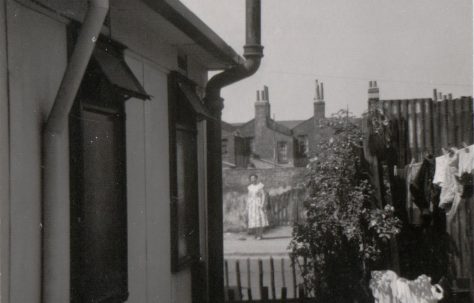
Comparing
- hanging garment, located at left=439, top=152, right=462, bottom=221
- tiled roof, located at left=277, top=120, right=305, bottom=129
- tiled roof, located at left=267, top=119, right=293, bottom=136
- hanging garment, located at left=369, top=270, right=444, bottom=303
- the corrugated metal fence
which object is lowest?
hanging garment, located at left=369, top=270, right=444, bottom=303

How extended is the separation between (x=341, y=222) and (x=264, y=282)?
471 centimetres

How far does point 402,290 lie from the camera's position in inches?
271

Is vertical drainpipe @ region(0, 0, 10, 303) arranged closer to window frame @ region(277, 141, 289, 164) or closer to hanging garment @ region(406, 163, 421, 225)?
hanging garment @ region(406, 163, 421, 225)

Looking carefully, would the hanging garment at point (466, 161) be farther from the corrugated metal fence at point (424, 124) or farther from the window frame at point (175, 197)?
the window frame at point (175, 197)

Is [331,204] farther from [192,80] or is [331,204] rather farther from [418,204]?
[192,80]

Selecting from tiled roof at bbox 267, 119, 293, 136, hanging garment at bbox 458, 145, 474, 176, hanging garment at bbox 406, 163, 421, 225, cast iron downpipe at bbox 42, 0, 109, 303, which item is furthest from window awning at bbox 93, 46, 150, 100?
tiled roof at bbox 267, 119, 293, 136

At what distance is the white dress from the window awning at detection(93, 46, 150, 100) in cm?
1536

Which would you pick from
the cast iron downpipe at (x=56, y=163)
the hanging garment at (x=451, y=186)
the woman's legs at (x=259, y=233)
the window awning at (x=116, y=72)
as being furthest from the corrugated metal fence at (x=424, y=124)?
the woman's legs at (x=259, y=233)

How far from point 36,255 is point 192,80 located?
4.69 m

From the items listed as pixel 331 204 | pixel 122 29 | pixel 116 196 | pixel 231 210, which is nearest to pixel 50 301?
pixel 116 196

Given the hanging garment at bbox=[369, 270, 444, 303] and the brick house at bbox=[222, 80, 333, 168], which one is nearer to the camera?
the hanging garment at bbox=[369, 270, 444, 303]

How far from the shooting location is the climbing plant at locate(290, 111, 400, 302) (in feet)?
24.4

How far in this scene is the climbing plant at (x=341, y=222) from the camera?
24.4ft

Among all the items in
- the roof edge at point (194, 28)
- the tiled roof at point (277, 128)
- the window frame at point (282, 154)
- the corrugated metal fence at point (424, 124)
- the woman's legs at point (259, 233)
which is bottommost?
the woman's legs at point (259, 233)
